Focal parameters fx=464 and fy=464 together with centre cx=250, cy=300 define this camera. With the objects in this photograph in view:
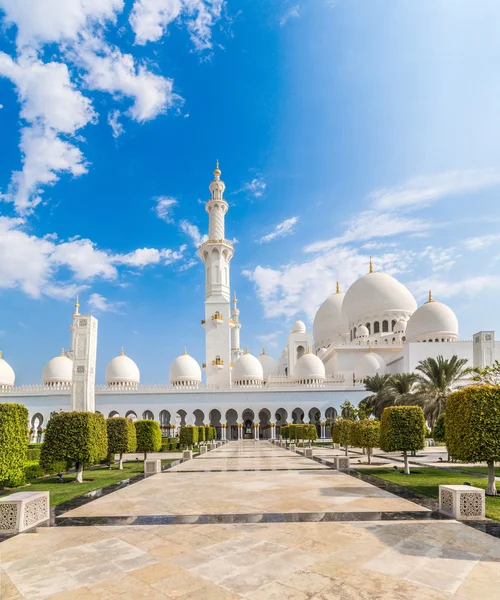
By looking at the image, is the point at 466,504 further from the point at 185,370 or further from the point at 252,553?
the point at 185,370

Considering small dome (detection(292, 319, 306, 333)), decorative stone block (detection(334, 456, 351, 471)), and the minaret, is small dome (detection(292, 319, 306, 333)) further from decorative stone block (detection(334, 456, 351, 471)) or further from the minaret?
decorative stone block (detection(334, 456, 351, 471))

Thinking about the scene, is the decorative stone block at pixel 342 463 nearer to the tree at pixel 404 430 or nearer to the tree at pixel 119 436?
the tree at pixel 404 430

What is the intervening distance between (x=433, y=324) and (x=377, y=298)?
7.06 m

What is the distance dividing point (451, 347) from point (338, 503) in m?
32.6

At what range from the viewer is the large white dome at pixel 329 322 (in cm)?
5344

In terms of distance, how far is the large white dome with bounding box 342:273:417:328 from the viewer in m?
45.5

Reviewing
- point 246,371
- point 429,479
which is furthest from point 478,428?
point 246,371

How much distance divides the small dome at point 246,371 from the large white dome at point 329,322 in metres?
12.3

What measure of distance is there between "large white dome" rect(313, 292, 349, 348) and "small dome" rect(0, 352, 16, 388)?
32.6 meters

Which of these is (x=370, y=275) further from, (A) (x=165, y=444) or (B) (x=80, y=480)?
(B) (x=80, y=480)

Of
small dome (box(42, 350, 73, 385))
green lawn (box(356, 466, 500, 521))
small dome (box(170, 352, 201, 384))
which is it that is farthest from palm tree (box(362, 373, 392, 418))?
small dome (box(42, 350, 73, 385))

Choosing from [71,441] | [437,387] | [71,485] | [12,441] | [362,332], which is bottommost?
[71,485]

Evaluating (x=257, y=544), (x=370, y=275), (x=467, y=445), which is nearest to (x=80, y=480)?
(x=257, y=544)

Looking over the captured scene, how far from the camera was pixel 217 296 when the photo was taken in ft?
144
